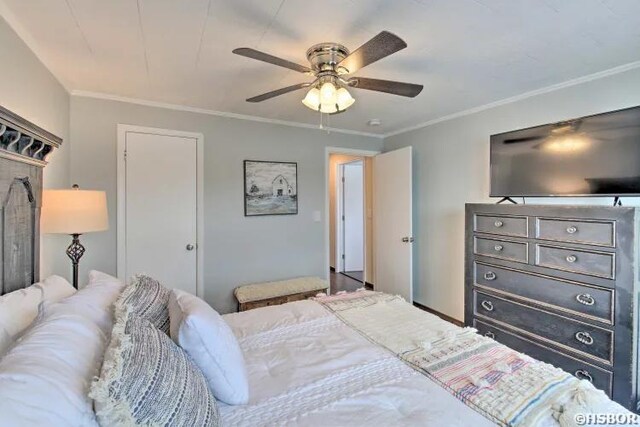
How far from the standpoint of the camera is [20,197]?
154cm

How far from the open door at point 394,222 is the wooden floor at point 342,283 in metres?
0.73

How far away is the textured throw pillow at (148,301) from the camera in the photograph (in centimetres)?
124

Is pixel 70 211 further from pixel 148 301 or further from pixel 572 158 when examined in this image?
pixel 572 158

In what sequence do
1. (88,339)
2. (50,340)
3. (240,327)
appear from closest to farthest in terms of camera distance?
(50,340) < (88,339) < (240,327)

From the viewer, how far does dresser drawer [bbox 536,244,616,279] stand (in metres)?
1.82

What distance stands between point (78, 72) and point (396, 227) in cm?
336

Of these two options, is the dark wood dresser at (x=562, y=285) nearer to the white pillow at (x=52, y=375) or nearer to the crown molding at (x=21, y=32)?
the white pillow at (x=52, y=375)

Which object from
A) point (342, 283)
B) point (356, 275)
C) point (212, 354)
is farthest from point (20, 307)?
point (356, 275)

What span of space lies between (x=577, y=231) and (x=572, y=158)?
1.90ft

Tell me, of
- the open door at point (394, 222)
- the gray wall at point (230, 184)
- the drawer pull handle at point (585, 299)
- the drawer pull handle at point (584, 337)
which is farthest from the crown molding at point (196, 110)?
the drawer pull handle at point (584, 337)

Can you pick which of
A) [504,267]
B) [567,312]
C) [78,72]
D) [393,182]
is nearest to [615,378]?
[567,312]

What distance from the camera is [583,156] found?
213 cm

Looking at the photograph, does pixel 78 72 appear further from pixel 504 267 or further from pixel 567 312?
pixel 567 312

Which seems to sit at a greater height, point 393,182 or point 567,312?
point 393,182
